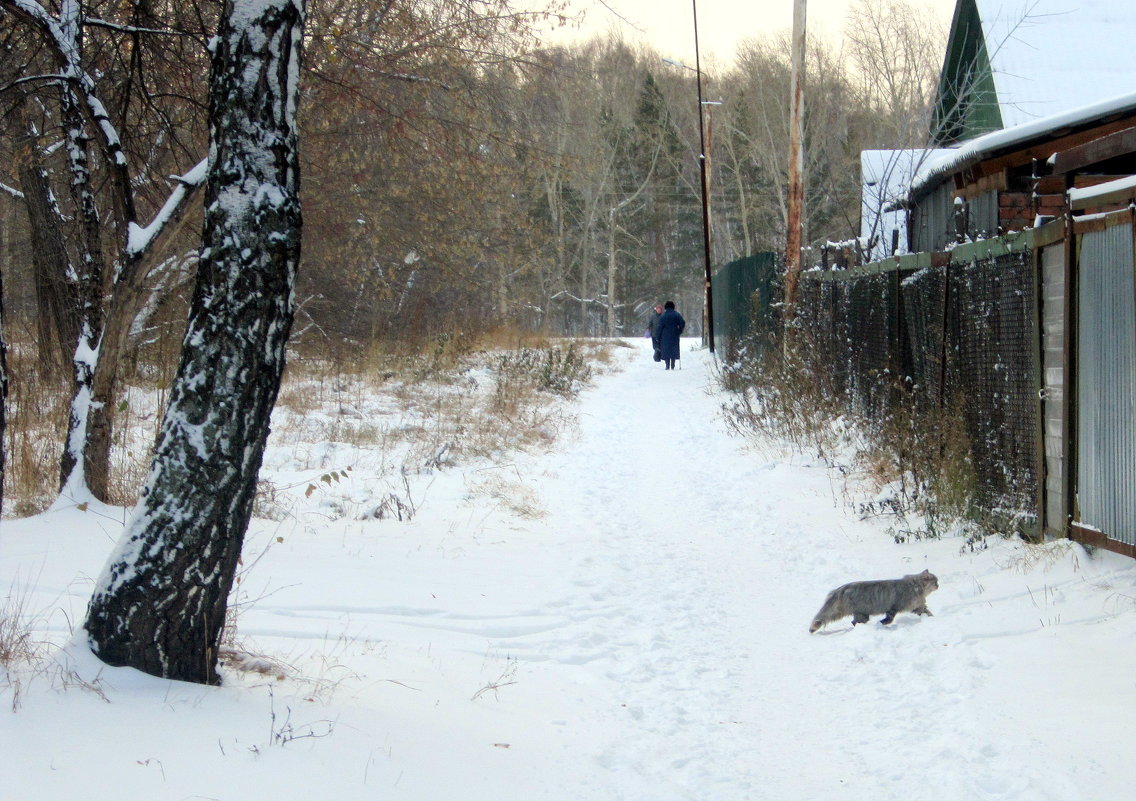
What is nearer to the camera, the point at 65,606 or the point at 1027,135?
the point at 65,606

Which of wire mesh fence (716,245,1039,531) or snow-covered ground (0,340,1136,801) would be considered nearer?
snow-covered ground (0,340,1136,801)

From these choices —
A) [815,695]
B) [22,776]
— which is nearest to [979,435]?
[815,695]

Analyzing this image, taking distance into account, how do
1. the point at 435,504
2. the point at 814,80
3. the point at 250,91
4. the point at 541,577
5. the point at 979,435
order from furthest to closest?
the point at 814,80
the point at 435,504
the point at 979,435
the point at 541,577
the point at 250,91

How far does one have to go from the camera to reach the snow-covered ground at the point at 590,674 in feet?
9.89

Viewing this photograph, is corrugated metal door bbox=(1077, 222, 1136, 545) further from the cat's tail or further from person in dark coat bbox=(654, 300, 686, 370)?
person in dark coat bbox=(654, 300, 686, 370)

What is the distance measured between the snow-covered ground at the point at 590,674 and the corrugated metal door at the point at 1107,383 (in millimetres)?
321

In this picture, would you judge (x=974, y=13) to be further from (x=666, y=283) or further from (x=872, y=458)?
(x=666, y=283)

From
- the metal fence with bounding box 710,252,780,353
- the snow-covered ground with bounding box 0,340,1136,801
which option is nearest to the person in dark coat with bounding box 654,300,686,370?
the metal fence with bounding box 710,252,780,353

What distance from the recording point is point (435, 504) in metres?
7.90

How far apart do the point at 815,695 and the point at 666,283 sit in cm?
5068

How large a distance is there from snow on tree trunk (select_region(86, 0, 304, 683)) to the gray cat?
3141 millimetres

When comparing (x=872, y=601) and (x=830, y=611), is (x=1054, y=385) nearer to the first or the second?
(x=872, y=601)

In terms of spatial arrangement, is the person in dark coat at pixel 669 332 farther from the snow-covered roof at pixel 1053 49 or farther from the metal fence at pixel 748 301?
the snow-covered roof at pixel 1053 49

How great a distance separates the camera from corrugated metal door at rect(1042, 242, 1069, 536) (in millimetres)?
5559
